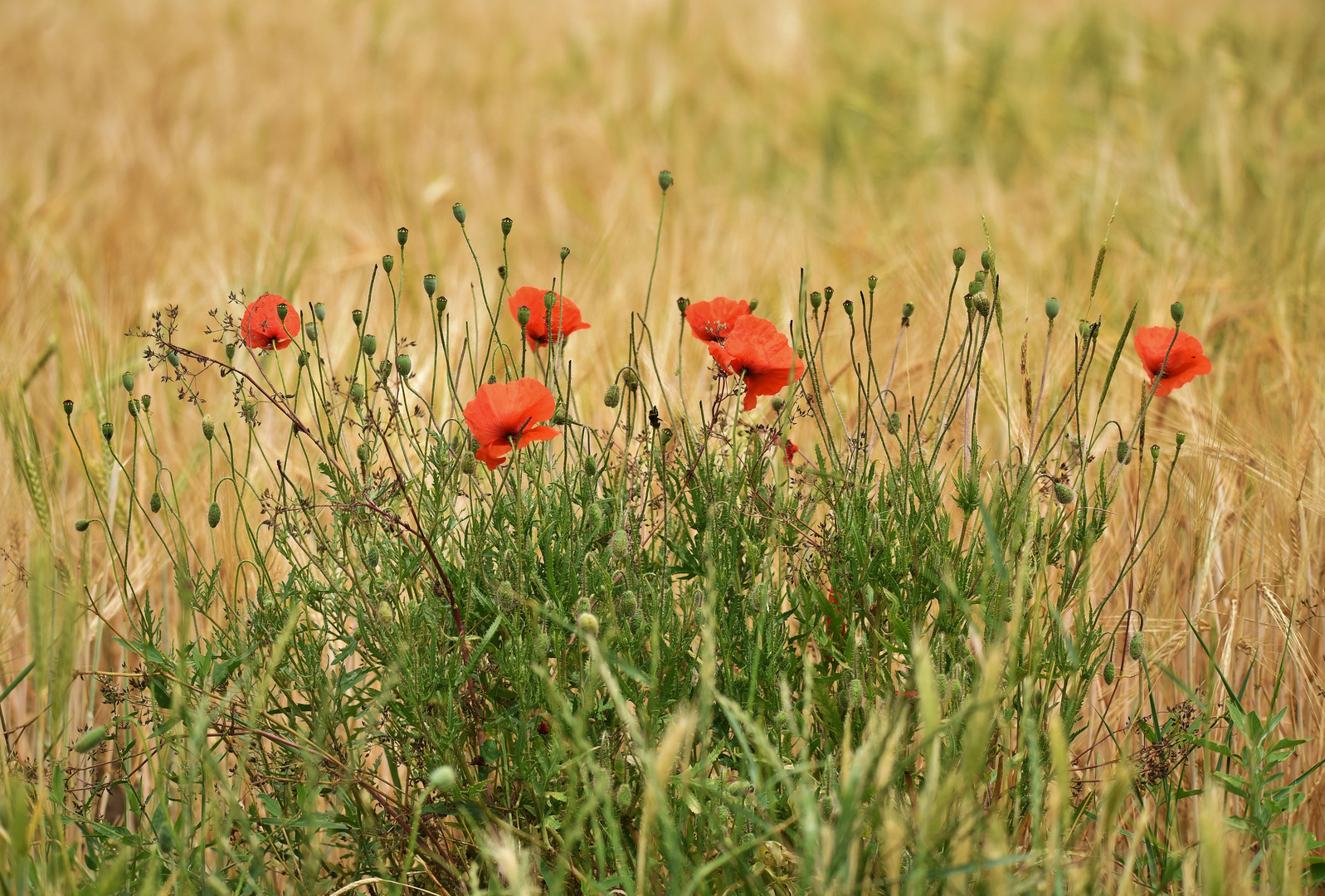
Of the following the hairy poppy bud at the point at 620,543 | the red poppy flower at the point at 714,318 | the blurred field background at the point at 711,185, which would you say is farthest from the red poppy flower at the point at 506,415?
the blurred field background at the point at 711,185

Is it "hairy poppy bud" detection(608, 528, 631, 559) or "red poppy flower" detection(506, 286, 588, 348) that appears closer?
"hairy poppy bud" detection(608, 528, 631, 559)

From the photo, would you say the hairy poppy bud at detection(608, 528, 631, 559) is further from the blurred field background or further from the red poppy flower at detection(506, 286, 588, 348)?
the blurred field background

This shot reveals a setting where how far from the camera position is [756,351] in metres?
1.04

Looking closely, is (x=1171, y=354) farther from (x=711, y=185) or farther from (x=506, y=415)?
(x=711, y=185)

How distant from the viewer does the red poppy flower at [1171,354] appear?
1.10 meters

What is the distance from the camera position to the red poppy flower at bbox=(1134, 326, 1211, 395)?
1096mm

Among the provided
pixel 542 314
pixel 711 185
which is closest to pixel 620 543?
pixel 542 314

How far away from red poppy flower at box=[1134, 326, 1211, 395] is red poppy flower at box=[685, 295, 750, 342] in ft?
1.29

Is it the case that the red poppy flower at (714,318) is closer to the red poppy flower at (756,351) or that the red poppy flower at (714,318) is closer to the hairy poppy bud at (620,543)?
the red poppy flower at (756,351)

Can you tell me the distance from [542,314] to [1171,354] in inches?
24.8

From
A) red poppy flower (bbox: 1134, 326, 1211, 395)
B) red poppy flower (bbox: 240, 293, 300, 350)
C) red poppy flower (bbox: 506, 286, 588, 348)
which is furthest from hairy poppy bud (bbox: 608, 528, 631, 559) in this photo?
red poppy flower (bbox: 1134, 326, 1211, 395)

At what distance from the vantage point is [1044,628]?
3.59ft

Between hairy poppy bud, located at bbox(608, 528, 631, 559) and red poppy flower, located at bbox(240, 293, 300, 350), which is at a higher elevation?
red poppy flower, located at bbox(240, 293, 300, 350)

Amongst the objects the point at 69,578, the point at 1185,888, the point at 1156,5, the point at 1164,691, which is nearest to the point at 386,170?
the point at 69,578
